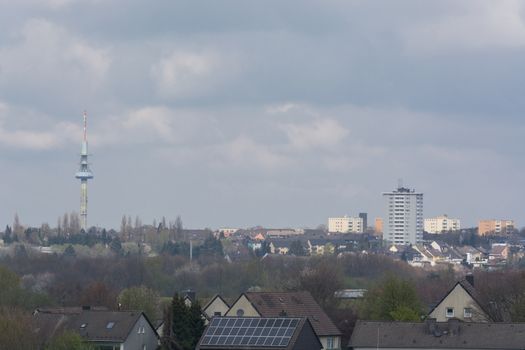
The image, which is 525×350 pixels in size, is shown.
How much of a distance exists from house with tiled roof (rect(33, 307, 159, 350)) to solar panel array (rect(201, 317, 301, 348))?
4550mm

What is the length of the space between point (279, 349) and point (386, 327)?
5.46 metres

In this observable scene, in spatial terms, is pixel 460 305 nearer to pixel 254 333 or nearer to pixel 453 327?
pixel 453 327

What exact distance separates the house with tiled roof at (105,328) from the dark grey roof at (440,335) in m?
9.28

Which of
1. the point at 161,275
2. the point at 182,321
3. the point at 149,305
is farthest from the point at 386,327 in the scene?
the point at 161,275

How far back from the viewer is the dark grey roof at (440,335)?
61.2 meters

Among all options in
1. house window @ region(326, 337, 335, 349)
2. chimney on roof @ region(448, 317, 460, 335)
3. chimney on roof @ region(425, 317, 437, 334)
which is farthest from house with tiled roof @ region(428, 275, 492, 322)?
chimney on roof @ region(448, 317, 460, 335)

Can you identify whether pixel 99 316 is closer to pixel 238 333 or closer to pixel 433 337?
pixel 238 333

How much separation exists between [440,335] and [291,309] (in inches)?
328

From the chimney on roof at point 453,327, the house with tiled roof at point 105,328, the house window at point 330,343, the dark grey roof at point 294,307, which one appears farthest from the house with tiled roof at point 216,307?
the chimney on roof at point 453,327

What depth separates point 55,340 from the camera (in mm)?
62469

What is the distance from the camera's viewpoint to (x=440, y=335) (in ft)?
205

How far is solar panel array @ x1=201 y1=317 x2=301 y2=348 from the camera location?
61.3 meters

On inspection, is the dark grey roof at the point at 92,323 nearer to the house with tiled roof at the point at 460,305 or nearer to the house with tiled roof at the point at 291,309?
the house with tiled roof at the point at 291,309

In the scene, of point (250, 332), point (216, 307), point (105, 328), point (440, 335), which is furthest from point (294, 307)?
point (440, 335)
